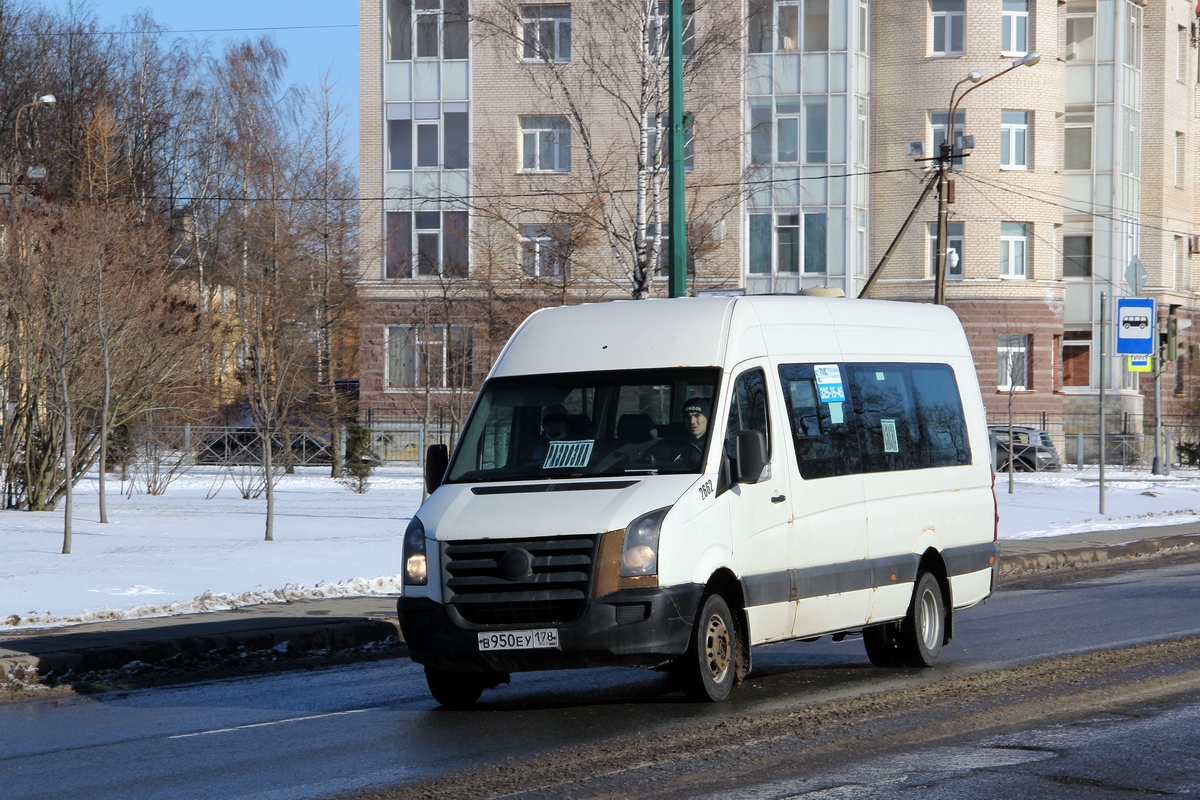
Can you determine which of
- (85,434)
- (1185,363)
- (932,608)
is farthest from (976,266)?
(932,608)

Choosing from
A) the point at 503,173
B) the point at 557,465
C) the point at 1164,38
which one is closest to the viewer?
the point at 557,465

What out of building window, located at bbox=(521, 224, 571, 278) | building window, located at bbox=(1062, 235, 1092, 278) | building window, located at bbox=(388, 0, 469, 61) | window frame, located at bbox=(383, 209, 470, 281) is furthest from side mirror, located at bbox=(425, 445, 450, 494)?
building window, located at bbox=(1062, 235, 1092, 278)

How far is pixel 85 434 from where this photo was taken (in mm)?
26281

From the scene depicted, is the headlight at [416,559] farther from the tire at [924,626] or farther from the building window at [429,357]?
the building window at [429,357]

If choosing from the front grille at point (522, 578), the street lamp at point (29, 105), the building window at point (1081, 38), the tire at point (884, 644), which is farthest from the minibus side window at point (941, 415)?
the building window at point (1081, 38)

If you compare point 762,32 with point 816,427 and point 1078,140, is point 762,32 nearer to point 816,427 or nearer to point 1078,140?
point 1078,140

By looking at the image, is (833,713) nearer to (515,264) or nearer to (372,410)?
(515,264)

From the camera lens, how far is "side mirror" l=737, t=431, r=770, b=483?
30.0 ft

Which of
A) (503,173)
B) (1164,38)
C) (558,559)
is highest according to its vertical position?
(1164,38)

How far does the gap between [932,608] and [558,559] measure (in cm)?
379

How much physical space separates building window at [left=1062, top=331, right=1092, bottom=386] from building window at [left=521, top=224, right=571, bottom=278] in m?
23.5

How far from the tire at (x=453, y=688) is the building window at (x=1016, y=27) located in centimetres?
4347

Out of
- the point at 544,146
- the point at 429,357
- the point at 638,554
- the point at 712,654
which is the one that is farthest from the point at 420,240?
the point at 638,554

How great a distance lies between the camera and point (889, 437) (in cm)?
1115
